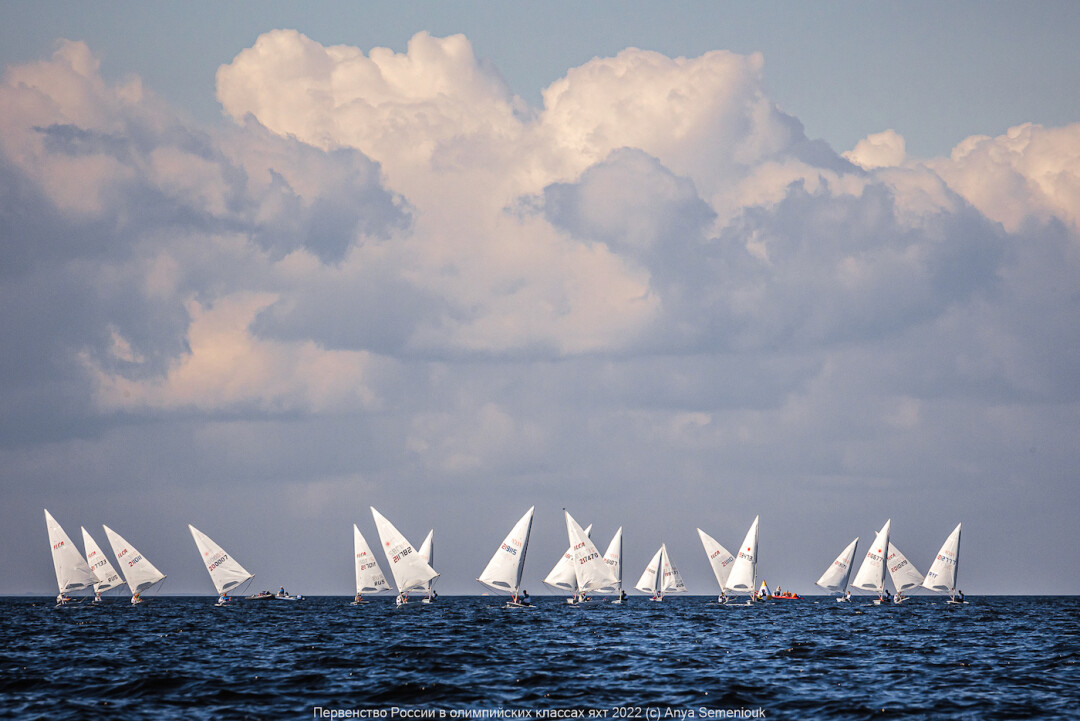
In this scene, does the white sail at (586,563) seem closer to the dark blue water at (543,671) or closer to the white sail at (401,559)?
the white sail at (401,559)

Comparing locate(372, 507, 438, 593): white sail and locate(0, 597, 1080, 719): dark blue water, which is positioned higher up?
locate(372, 507, 438, 593): white sail

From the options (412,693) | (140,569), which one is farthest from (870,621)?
(140,569)

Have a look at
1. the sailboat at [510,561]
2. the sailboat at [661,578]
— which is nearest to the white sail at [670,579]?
the sailboat at [661,578]

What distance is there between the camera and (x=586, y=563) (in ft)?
464

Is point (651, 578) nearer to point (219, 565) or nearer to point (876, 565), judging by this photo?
point (876, 565)

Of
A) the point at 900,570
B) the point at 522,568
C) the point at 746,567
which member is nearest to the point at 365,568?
the point at 522,568

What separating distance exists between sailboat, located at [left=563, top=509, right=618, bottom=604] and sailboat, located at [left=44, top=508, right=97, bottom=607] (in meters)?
71.5

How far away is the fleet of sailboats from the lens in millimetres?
136750

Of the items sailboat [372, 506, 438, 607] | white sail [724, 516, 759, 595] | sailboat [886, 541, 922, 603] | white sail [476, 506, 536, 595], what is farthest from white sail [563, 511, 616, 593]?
sailboat [886, 541, 922, 603]

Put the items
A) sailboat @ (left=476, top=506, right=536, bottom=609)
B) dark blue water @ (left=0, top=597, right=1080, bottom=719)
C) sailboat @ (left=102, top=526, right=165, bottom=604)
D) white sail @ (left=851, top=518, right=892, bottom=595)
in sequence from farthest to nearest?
white sail @ (left=851, top=518, right=892, bottom=595) → sailboat @ (left=102, top=526, right=165, bottom=604) → sailboat @ (left=476, top=506, right=536, bottom=609) → dark blue water @ (left=0, top=597, right=1080, bottom=719)

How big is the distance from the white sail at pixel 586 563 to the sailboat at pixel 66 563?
7160cm

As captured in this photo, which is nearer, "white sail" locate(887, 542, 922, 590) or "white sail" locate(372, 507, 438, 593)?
"white sail" locate(372, 507, 438, 593)

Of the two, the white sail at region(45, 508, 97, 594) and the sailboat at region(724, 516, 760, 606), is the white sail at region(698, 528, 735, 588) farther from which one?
the white sail at region(45, 508, 97, 594)

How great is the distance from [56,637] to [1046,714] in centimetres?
7785
